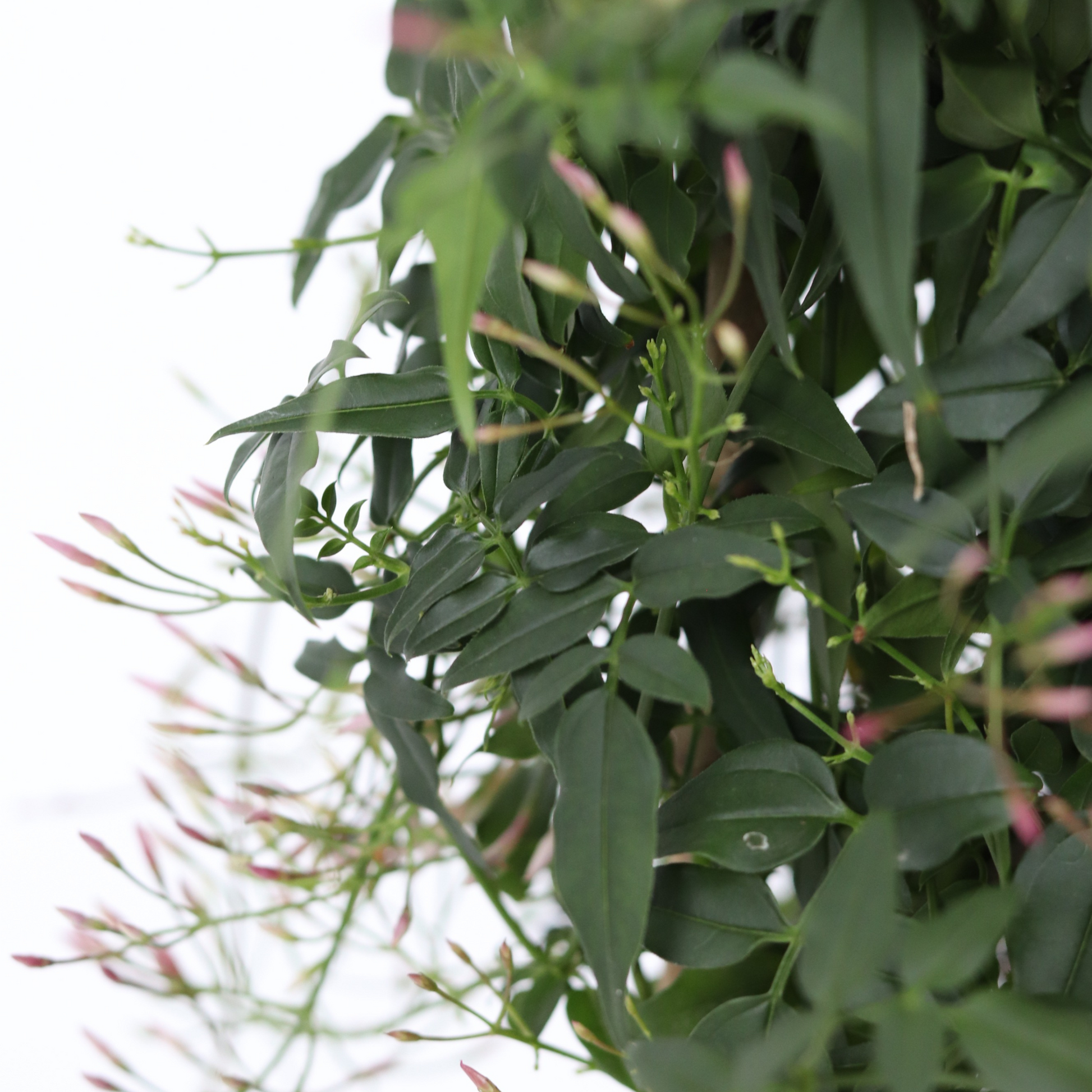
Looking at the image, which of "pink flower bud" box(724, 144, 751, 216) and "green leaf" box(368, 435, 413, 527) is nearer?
"pink flower bud" box(724, 144, 751, 216)

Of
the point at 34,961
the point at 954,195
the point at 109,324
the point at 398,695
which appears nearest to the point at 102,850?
the point at 34,961

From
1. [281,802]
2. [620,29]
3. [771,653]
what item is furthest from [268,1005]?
[620,29]

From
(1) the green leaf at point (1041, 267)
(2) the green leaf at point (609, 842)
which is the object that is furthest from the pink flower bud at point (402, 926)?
(1) the green leaf at point (1041, 267)

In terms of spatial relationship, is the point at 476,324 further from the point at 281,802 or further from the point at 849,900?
the point at 281,802

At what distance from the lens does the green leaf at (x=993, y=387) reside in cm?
25

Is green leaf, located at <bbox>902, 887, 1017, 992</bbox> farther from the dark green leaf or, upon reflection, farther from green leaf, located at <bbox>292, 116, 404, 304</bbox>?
green leaf, located at <bbox>292, 116, 404, 304</bbox>

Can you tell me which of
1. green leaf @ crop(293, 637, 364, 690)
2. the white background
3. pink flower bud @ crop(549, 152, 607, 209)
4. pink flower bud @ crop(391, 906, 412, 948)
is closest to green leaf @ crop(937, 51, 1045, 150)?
pink flower bud @ crop(549, 152, 607, 209)

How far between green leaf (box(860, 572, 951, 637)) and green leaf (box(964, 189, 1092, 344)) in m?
0.06

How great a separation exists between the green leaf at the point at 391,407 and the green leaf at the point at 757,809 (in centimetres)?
12

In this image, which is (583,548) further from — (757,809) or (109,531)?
(109,531)

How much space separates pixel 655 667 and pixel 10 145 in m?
0.80

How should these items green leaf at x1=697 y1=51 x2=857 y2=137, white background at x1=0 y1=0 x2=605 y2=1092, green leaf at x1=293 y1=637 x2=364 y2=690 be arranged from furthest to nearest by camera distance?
white background at x1=0 y1=0 x2=605 y2=1092, green leaf at x1=293 y1=637 x2=364 y2=690, green leaf at x1=697 y1=51 x2=857 y2=137

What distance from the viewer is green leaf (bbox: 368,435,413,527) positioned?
34cm

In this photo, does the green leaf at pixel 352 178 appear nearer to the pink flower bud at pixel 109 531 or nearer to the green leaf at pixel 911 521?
the pink flower bud at pixel 109 531
